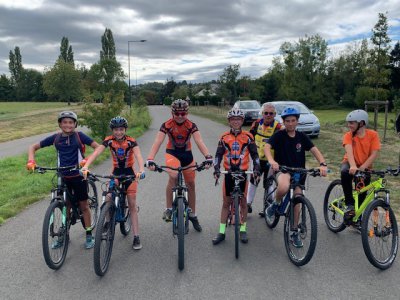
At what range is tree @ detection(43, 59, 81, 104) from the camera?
244ft

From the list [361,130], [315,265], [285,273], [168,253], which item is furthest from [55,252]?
[361,130]

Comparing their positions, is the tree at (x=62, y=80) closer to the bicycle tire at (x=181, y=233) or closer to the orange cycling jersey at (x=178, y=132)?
the orange cycling jersey at (x=178, y=132)

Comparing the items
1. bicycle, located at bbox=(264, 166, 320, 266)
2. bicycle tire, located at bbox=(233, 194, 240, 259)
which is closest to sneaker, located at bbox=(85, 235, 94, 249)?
bicycle tire, located at bbox=(233, 194, 240, 259)

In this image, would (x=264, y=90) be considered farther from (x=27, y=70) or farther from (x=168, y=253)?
(x=27, y=70)

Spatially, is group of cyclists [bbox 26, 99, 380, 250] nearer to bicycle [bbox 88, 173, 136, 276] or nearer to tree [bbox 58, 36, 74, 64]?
bicycle [bbox 88, 173, 136, 276]

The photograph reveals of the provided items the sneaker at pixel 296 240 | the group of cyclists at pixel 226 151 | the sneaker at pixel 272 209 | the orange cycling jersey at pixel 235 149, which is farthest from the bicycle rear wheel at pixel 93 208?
the sneaker at pixel 296 240

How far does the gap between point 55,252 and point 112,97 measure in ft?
39.6

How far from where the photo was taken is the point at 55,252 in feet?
13.8

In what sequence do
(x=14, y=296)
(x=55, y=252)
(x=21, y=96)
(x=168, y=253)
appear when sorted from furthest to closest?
(x=21, y=96), (x=168, y=253), (x=55, y=252), (x=14, y=296)

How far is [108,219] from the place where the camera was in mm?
4078

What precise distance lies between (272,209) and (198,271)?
1.64 meters

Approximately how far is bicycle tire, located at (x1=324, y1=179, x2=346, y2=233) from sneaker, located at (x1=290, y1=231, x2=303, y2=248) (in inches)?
40.6

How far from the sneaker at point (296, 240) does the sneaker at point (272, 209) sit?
0.65m

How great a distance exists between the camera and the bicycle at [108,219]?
12.4 feet
